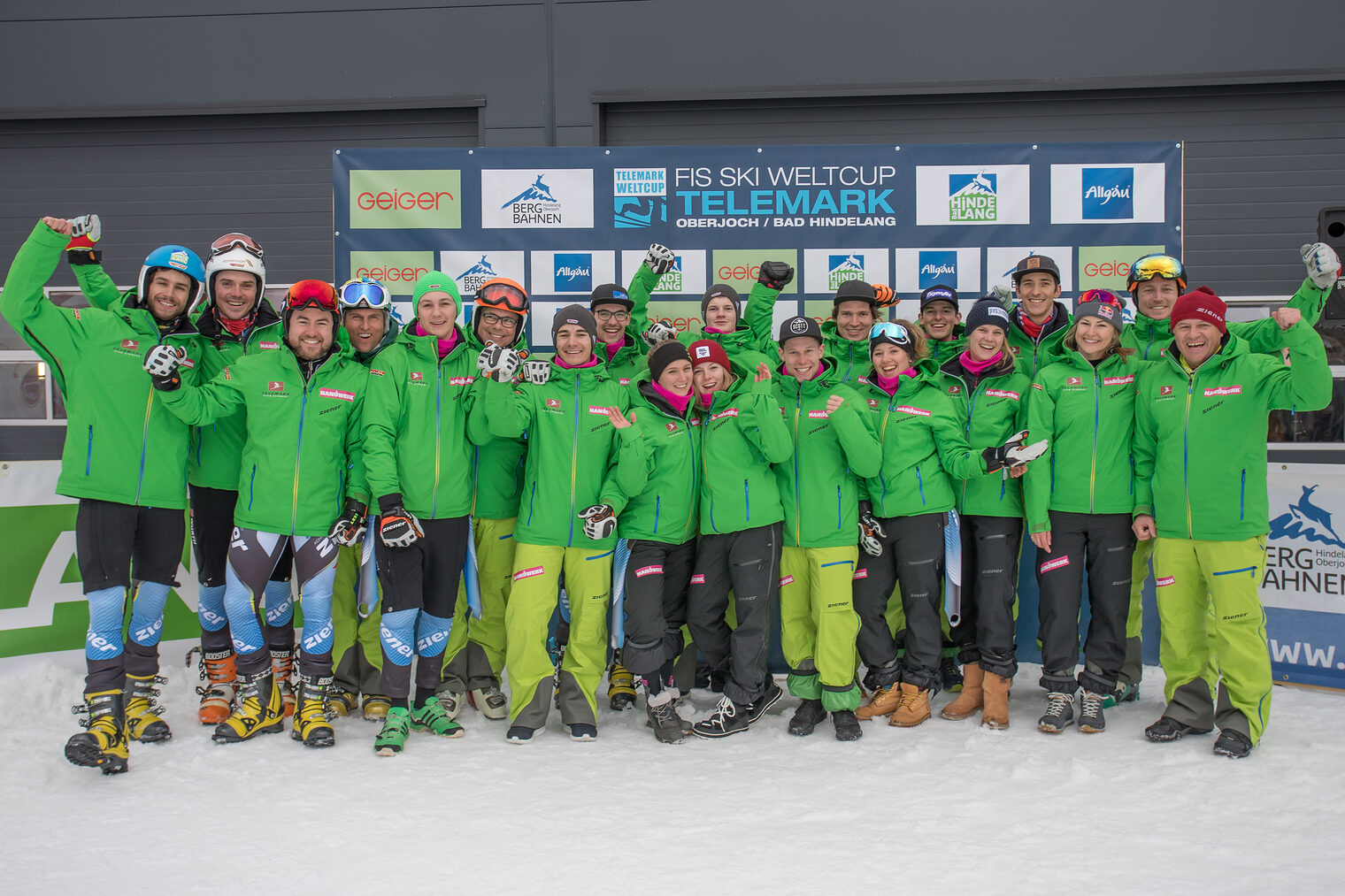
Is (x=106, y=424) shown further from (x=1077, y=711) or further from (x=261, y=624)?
(x=1077, y=711)

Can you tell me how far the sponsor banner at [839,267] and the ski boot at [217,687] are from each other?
422 cm

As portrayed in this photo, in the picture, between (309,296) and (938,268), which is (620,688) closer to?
(309,296)

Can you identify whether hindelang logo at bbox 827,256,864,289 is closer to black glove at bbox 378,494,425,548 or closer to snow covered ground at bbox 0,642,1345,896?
snow covered ground at bbox 0,642,1345,896

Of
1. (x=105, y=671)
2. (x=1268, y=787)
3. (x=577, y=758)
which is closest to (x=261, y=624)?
(x=105, y=671)

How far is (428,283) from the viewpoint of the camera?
4.41 m

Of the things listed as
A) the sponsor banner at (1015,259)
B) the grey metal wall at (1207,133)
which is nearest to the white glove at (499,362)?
the sponsor banner at (1015,259)

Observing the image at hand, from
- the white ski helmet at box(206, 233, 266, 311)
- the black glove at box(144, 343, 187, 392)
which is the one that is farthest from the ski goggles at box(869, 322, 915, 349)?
the black glove at box(144, 343, 187, 392)

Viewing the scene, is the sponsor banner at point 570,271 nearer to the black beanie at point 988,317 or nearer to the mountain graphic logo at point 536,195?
the mountain graphic logo at point 536,195

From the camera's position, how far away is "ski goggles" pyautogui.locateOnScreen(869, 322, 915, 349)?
4.39 m

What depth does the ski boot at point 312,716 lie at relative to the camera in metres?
3.93

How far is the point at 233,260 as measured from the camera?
418cm

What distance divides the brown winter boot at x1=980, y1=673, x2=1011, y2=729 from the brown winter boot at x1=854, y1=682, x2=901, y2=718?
44 centimetres

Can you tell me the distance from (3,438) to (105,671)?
17.7ft

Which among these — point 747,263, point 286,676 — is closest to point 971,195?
point 747,263
